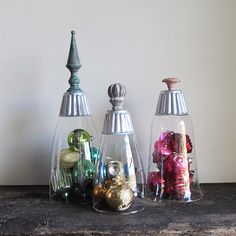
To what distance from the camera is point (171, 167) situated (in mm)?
743

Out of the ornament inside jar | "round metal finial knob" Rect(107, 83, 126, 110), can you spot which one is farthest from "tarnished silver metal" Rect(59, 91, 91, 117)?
"round metal finial knob" Rect(107, 83, 126, 110)

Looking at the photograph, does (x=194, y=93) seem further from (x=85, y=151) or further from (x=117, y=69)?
(x=85, y=151)

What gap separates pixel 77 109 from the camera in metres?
0.76

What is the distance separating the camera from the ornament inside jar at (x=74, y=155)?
0.76 metres

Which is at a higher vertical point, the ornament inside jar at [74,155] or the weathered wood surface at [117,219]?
the ornament inside jar at [74,155]

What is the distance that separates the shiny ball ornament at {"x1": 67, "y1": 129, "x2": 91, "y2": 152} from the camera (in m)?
0.78

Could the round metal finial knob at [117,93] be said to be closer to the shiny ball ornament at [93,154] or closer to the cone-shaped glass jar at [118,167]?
the cone-shaped glass jar at [118,167]

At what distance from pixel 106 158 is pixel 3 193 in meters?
0.28

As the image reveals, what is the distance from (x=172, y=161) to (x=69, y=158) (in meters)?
0.23

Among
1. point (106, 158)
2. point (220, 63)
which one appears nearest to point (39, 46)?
point (106, 158)

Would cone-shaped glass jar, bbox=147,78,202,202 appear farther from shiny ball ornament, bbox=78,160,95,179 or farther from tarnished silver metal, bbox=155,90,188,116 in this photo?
shiny ball ornament, bbox=78,160,95,179

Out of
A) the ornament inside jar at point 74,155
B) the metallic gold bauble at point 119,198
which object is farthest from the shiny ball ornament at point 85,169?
the metallic gold bauble at point 119,198

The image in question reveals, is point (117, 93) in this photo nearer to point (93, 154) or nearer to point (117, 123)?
point (117, 123)

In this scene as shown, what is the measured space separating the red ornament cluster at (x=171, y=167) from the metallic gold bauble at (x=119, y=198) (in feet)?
0.35
